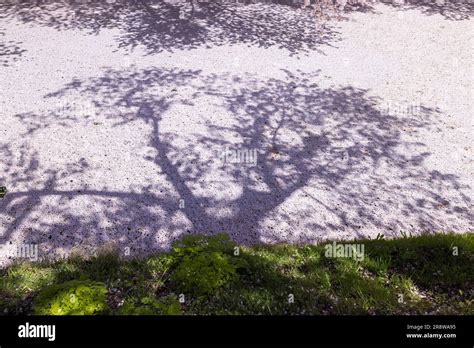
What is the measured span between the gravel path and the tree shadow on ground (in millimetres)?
138

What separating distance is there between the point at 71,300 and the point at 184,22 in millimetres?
16787

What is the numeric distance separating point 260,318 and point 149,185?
17.7ft

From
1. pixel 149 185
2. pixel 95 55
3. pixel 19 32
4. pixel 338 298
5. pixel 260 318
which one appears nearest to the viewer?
pixel 260 318

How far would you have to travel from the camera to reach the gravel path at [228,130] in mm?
9242

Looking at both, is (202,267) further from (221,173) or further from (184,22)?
(184,22)

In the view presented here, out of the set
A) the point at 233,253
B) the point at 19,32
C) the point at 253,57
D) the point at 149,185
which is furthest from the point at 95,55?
the point at 233,253

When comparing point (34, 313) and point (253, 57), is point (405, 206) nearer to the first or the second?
point (34, 313)

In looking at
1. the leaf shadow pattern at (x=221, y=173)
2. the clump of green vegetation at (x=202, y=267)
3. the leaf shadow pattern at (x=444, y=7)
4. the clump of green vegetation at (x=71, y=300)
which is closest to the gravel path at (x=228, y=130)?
the leaf shadow pattern at (x=221, y=173)

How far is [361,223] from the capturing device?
927 cm

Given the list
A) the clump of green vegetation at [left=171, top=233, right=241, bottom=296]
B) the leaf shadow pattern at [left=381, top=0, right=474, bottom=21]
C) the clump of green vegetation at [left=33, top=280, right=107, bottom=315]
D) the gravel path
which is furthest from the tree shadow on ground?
the clump of green vegetation at [left=33, top=280, right=107, bottom=315]

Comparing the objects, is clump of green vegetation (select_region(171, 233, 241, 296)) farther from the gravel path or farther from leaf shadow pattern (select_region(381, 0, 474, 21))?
leaf shadow pattern (select_region(381, 0, 474, 21))

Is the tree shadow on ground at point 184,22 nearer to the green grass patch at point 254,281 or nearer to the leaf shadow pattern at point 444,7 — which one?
the leaf shadow pattern at point 444,7

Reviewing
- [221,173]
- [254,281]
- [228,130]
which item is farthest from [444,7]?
[254,281]

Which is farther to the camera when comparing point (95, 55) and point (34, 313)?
point (95, 55)
